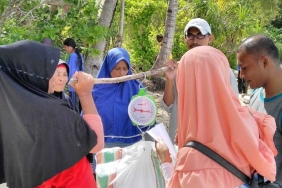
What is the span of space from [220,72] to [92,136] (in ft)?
2.00

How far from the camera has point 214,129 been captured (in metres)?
1.54

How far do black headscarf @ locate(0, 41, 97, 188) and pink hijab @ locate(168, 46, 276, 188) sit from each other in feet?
1.55

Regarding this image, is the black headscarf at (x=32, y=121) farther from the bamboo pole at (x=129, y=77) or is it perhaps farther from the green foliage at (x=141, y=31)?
the green foliage at (x=141, y=31)

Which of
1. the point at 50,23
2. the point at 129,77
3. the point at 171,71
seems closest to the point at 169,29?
the point at 50,23

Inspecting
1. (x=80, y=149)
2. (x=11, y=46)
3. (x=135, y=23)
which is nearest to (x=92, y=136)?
(x=80, y=149)

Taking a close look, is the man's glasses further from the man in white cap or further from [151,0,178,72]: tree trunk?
[151,0,178,72]: tree trunk

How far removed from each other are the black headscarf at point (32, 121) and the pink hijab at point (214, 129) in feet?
1.55

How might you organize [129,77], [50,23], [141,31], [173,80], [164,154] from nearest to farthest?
[164,154] < [129,77] < [173,80] < [50,23] < [141,31]

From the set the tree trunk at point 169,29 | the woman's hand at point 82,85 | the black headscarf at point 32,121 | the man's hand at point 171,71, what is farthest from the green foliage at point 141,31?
the black headscarf at point 32,121

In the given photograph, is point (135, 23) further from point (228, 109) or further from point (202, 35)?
point (228, 109)

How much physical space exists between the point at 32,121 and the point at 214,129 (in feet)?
2.39

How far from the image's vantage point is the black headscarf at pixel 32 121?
1.53m

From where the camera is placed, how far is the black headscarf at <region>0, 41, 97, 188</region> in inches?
60.4

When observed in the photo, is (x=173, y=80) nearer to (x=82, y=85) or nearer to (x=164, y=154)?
(x=164, y=154)
